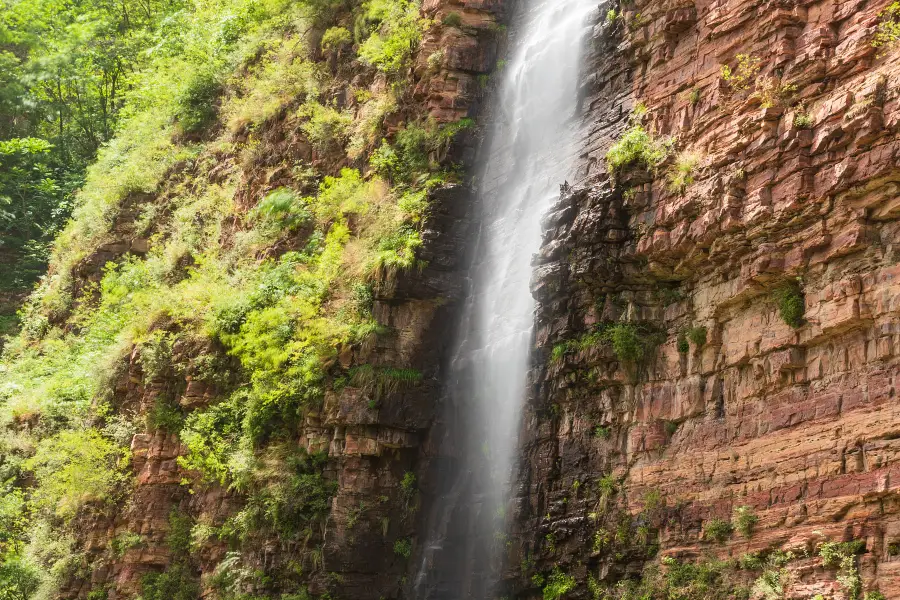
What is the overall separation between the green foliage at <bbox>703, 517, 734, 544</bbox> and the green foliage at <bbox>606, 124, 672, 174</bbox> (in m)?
5.71

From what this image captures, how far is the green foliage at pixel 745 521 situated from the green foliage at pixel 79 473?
15.9 metres

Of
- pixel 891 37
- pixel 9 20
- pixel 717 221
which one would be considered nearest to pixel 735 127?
pixel 717 221

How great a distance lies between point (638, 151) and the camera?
16.9 metres

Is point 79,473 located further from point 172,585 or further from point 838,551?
point 838,551

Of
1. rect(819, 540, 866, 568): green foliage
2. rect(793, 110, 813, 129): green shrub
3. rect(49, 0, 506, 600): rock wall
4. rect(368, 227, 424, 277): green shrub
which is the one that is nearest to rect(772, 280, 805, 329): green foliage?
rect(793, 110, 813, 129): green shrub

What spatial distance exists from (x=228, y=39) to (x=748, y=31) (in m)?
22.3

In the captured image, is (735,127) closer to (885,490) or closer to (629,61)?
(629,61)

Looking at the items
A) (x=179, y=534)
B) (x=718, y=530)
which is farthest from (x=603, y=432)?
(x=179, y=534)

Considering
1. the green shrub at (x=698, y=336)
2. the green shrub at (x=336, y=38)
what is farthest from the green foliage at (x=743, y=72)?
the green shrub at (x=336, y=38)

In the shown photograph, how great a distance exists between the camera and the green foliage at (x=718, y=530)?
1351 cm

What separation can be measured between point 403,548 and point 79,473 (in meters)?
9.84

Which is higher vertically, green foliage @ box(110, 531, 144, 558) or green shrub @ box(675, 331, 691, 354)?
green shrub @ box(675, 331, 691, 354)

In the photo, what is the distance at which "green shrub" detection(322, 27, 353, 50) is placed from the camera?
91.7 ft

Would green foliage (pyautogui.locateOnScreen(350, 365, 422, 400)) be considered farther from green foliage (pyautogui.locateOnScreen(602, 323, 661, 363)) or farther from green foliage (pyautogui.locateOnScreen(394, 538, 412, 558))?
green foliage (pyautogui.locateOnScreen(602, 323, 661, 363))
